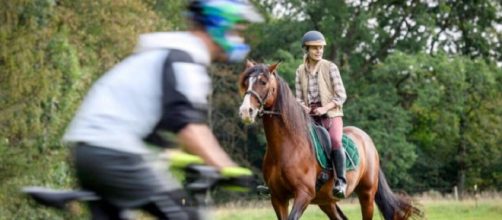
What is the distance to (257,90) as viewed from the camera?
11531 mm

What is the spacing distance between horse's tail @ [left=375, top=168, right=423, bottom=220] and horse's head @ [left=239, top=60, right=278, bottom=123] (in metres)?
3.05

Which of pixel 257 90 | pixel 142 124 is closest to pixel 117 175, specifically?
pixel 142 124

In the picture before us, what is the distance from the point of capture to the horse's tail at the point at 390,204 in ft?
45.9

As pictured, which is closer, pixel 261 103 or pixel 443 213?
pixel 261 103

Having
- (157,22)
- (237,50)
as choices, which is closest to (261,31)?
(157,22)

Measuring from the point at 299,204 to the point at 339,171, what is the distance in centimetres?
100

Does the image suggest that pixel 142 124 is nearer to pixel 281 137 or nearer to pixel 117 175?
pixel 117 175

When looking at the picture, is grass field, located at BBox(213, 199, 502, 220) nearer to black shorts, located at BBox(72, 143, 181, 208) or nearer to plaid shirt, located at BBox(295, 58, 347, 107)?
plaid shirt, located at BBox(295, 58, 347, 107)

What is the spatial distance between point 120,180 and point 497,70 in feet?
140

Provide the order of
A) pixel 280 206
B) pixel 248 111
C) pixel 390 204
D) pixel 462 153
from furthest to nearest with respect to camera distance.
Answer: pixel 462 153 → pixel 390 204 → pixel 280 206 → pixel 248 111

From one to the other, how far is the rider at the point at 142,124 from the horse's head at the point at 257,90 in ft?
23.2

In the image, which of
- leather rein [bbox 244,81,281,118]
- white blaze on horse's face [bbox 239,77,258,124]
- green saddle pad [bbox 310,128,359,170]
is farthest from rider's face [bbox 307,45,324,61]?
white blaze on horse's face [bbox 239,77,258,124]

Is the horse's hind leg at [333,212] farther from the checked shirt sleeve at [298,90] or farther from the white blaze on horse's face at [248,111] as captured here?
the white blaze on horse's face at [248,111]

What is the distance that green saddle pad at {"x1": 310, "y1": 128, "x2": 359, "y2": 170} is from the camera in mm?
12211
